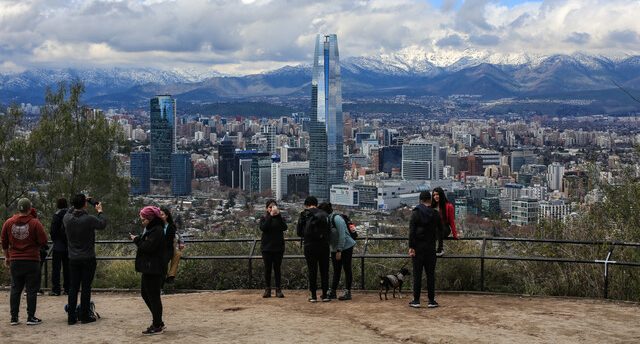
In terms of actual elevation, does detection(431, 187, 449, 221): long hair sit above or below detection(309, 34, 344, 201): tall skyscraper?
below

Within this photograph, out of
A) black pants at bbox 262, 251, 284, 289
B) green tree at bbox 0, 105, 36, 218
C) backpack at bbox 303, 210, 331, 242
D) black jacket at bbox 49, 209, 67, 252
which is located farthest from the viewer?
green tree at bbox 0, 105, 36, 218

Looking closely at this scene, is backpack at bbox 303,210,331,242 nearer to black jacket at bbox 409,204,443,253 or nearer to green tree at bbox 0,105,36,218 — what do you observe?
black jacket at bbox 409,204,443,253

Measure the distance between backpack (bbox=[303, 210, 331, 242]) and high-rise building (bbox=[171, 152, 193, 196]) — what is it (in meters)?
47.2

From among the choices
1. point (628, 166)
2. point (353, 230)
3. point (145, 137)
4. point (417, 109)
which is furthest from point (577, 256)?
point (417, 109)

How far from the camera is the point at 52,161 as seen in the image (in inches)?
898

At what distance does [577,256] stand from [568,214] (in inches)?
91.3

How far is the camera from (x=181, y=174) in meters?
64.0

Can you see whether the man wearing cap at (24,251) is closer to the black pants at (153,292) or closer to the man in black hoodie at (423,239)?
the black pants at (153,292)

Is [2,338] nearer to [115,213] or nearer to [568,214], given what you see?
[568,214]

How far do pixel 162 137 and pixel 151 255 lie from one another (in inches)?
2552

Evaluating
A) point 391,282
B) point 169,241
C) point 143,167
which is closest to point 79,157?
point 391,282

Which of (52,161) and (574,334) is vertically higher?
(52,161)

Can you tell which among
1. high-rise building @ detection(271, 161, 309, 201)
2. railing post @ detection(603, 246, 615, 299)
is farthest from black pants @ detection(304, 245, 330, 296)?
high-rise building @ detection(271, 161, 309, 201)

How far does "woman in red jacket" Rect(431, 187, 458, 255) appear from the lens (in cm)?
1119
